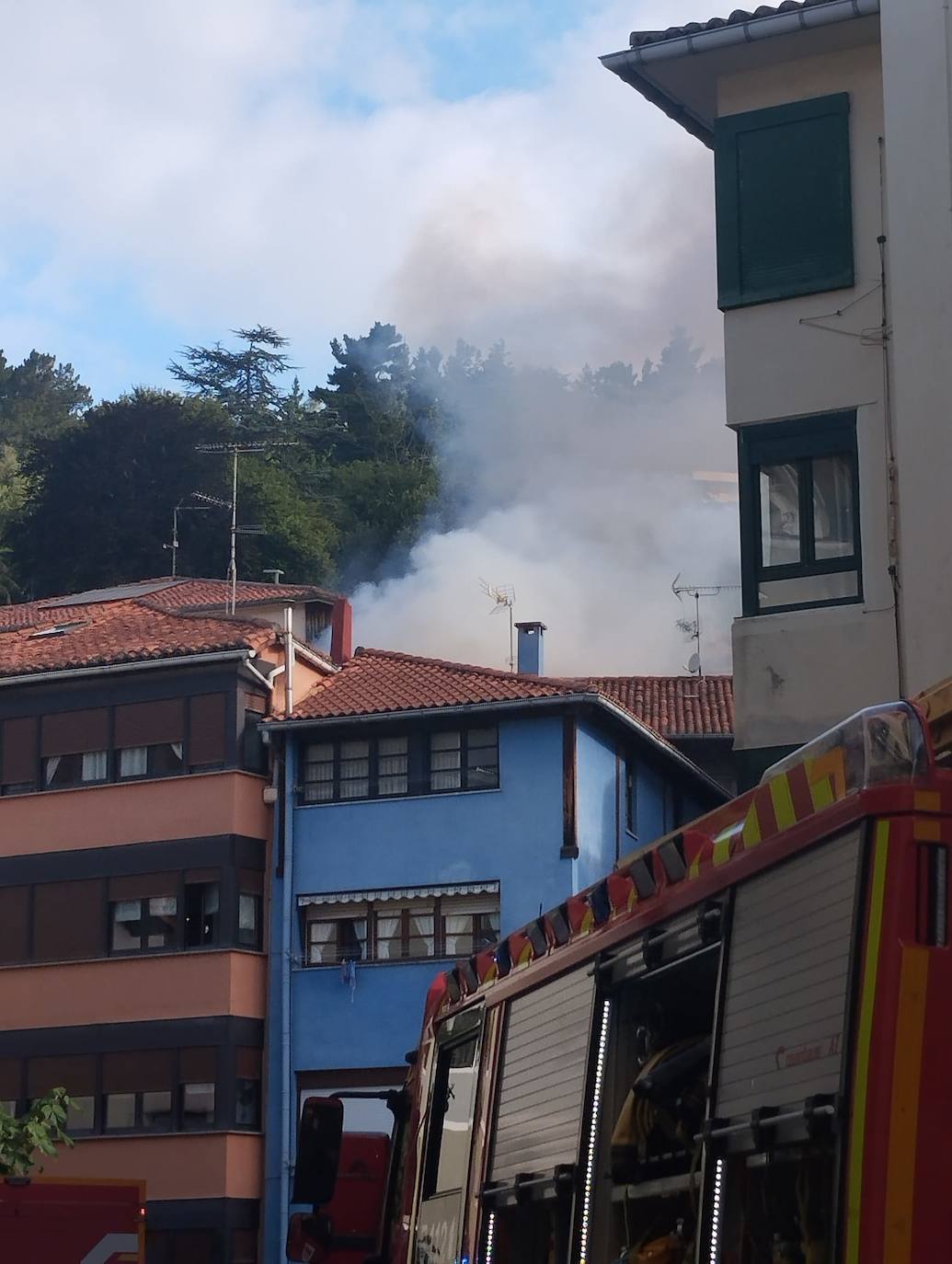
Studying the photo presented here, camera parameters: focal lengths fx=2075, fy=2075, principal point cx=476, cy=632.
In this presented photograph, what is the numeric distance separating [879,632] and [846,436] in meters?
1.70

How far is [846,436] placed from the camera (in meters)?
16.5

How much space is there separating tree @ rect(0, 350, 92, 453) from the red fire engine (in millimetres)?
107961

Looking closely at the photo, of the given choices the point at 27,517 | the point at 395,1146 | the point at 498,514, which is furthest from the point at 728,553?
the point at 395,1146

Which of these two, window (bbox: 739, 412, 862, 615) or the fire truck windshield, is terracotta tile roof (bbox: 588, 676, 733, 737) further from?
the fire truck windshield

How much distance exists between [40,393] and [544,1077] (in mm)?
115453

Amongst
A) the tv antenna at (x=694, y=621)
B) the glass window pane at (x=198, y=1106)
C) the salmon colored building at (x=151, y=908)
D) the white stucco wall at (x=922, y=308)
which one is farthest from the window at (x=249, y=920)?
the white stucco wall at (x=922, y=308)

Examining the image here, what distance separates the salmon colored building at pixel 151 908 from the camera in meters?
33.5

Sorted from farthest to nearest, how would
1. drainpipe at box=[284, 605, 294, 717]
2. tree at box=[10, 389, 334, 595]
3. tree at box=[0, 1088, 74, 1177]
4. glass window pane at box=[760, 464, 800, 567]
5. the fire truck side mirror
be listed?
tree at box=[10, 389, 334, 595] → drainpipe at box=[284, 605, 294, 717] → tree at box=[0, 1088, 74, 1177] → glass window pane at box=[760, 464, 800, 567] → the fire truck side mirror

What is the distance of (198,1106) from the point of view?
110 ft

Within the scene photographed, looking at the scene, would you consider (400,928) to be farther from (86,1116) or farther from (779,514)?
(779,514)

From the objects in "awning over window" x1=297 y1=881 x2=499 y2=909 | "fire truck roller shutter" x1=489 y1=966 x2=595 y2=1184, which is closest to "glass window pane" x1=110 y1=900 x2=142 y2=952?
"awning over window" x1=297 y1=881 x2=499 y2=909

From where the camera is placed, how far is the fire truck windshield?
4.54 m

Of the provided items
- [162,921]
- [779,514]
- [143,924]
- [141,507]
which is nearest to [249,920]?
[162,921]

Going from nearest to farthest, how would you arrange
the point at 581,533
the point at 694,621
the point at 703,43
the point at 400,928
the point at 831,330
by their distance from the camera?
the point at 831,330, the point at 703,43, the point at 400,928, the point at 694,621, the point at 581,533
